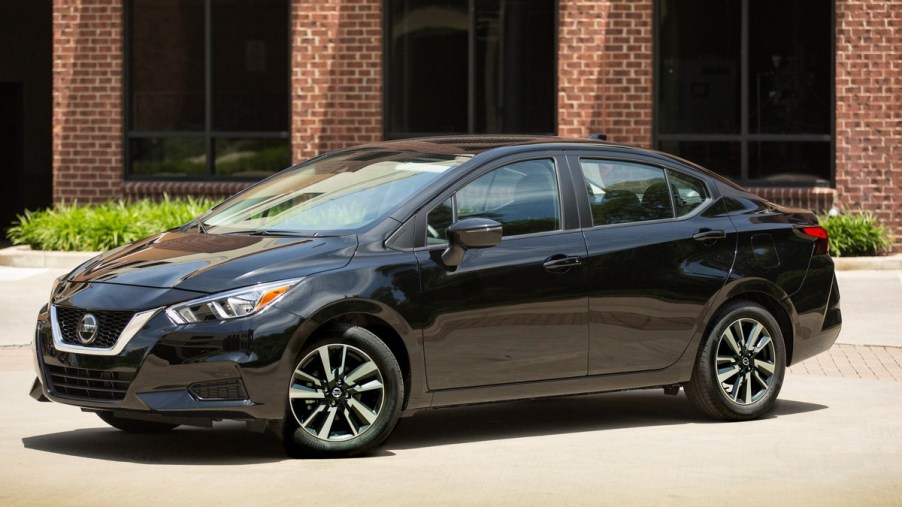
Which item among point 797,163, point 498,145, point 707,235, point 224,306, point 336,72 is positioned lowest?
point 224,306

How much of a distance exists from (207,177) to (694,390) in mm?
13431

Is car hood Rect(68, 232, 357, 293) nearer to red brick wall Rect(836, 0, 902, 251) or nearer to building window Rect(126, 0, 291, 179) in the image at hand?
building window Rect(126, 0, 291, 179)

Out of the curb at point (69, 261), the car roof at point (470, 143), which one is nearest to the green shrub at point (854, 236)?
the curb at point (69, 261)

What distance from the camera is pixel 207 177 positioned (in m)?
22.0

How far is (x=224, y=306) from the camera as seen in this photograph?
25.8ft

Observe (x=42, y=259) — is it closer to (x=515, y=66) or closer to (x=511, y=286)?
(x=515, y=66)

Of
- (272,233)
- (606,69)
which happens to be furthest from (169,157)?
(272,233)

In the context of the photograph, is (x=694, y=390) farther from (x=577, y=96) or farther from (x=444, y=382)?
(x=577, y=96)

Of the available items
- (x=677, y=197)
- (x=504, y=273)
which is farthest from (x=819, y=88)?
(x=504, y=273)

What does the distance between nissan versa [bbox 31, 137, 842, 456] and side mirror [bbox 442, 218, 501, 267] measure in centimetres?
1

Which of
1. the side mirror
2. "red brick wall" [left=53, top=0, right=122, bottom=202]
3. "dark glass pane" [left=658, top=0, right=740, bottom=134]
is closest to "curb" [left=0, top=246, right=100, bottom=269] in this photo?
"red brick wall" [left=53, top=0, right=122, bottom=202]

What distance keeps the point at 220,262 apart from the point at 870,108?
14.2m

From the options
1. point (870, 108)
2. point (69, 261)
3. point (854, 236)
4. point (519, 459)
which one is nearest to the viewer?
point (519, 459)

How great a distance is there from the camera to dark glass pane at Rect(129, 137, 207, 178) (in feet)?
72.2
